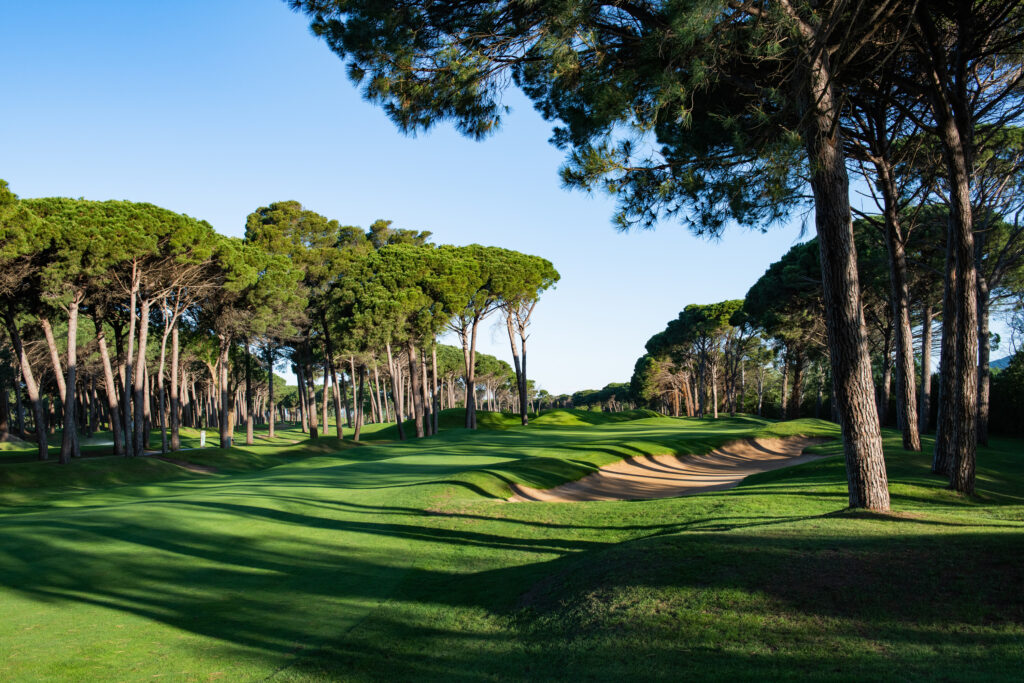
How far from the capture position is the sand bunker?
636 inches

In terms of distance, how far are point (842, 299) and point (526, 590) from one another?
211 inches

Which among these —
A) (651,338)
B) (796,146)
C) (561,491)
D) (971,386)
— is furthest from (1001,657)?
(651,338)

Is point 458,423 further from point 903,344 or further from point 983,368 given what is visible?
point 903,344

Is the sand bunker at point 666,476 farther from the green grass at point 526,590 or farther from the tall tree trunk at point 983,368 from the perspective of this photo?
the tall tree trunk at point 983,368

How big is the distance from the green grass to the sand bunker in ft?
13.5

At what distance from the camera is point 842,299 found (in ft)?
26.2

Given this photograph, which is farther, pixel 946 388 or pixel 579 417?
pixel 579 417

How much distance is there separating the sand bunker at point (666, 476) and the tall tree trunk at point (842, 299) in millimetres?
7047

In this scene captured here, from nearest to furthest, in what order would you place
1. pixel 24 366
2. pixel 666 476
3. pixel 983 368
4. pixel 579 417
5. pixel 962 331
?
pixel 962 331 < pixel 666 476 < pixel 983 368 < pixel 24 366 < pixel 579 417

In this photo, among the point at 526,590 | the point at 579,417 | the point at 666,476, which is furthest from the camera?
the point at 579,417

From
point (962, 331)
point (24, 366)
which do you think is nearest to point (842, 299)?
point (962, 331)

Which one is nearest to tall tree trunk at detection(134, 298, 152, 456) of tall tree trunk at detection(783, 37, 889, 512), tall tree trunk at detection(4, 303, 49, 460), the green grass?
tall tree trunk at detection(4, 303, 49, 460)

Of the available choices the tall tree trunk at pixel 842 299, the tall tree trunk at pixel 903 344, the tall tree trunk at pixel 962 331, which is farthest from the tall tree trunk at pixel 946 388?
the tall tree trunk at pixel 903 344

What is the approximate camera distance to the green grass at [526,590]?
4.55 metres
